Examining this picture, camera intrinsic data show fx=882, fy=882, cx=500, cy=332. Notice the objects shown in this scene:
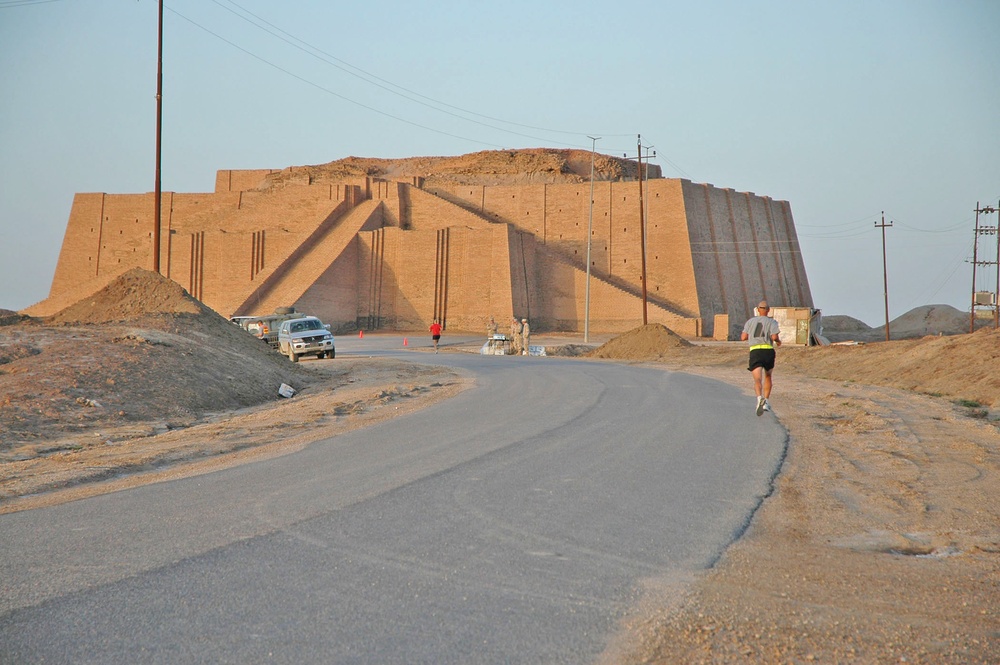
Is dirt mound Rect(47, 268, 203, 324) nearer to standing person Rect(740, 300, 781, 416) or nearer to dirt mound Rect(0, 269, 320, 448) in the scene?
dirt mound Rect(0, 269, 320, 448)

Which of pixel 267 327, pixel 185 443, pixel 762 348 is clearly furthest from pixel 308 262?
pixel 185 443

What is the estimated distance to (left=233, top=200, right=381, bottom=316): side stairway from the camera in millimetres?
52219

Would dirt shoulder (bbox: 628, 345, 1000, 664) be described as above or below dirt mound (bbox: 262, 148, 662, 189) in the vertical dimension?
below

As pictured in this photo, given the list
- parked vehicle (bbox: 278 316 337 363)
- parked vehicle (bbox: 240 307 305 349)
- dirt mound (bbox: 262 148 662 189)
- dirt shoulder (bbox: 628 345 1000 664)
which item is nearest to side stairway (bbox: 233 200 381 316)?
dirt mound (bbox: 262 148 662 189)

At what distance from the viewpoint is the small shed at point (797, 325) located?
43.0m

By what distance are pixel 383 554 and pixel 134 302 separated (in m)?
18.7

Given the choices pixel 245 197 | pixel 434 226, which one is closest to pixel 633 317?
pixel 434 226

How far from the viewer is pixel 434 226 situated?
191ft

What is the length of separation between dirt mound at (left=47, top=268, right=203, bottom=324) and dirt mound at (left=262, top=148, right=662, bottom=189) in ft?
139

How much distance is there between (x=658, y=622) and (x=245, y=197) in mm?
65847

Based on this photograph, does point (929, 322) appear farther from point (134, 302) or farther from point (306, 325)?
point (134, 302)

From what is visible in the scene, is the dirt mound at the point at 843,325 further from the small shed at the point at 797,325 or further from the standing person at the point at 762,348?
the standing person at the point at 762,348

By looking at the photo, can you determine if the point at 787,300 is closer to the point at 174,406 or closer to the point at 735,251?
the point at 735,251

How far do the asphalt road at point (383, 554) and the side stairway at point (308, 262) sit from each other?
44.3 meters
